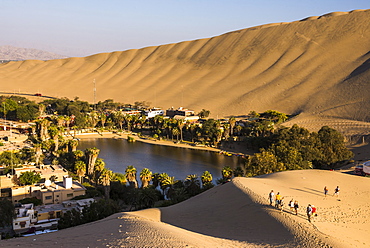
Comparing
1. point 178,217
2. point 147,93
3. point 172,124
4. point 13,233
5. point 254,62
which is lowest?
point 13,233

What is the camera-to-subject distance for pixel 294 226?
14203mm

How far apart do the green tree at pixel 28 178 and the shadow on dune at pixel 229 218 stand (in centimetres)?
1274

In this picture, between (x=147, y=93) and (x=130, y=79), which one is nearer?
(x=147, y=93)

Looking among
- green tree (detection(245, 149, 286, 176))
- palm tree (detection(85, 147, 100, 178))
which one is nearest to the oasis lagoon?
A: palm tree (detection(85, 147, 100, 178))

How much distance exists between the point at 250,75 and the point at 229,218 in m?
83.2

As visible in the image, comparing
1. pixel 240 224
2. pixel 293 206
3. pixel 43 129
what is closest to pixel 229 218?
pixel 240 224

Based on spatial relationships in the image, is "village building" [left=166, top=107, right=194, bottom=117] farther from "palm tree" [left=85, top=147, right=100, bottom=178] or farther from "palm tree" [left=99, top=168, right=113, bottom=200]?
"palm tree" [left=99, top=168, right=113, bottom=200]

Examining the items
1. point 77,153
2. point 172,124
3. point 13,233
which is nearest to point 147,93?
point 172,124

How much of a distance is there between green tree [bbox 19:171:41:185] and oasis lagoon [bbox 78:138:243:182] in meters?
11.5

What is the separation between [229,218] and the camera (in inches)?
645

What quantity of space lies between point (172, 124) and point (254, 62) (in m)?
53.9

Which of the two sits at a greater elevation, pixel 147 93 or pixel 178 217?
pixel 147 93

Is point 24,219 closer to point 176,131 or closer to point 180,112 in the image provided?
point 176,131

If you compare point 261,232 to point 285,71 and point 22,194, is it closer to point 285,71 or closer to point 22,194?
point 22,194
